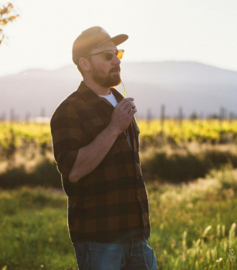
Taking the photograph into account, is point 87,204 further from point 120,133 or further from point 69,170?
point 120,133

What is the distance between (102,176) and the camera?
1.97 metres

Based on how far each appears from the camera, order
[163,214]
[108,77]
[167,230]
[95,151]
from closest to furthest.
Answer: [95,151]
[108,77]
[167,230]
[163,214]

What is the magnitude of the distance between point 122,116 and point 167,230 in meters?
4.45

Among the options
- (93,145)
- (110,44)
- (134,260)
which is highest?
(110,44)

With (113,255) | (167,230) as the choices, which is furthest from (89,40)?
(167,230)

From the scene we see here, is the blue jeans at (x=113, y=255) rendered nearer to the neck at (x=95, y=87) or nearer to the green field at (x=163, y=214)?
the green field at (x=163, y=214)

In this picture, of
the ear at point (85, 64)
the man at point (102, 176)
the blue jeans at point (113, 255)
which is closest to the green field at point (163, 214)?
the blue jeans at point (113, 255)

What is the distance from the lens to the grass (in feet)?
12.3

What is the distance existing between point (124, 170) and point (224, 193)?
6.94 m

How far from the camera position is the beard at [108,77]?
2105 millimetres

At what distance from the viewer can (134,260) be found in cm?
207

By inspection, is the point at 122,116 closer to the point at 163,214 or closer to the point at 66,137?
the point at 66,137

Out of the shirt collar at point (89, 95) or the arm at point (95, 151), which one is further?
the shirt collar at point (89, 95)

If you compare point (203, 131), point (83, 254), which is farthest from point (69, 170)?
point (203, 131)
